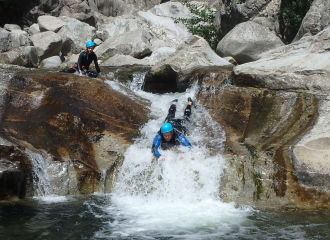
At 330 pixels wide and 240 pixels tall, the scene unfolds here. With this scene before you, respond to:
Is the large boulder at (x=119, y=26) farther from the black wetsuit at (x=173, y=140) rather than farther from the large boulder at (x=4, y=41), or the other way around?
the black wetsuit at (x=173, y=140)

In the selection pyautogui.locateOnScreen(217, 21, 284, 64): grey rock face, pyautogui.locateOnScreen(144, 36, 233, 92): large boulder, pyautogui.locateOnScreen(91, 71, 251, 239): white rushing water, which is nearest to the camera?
pyautogui.locateOnScreen(91, 71, 251, 239): white rushing water

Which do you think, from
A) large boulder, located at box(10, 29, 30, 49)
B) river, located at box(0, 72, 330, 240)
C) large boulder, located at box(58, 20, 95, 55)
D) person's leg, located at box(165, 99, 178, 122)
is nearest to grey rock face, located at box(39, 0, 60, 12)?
large boulder, located at box(58, 20, 95, 55)

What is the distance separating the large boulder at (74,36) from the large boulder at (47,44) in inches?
51.2

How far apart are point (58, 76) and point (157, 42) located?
1200 cm

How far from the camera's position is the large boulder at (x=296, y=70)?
8.38 meters

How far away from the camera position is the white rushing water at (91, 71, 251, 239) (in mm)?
5508

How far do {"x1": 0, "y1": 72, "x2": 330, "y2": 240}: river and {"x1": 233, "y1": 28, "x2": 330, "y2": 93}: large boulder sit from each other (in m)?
1.88

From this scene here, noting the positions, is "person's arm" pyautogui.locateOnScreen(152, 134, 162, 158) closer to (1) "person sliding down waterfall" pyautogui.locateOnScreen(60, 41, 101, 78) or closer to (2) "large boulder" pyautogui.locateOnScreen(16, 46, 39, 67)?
(1) "person sliding down waterfall" pyautogui.locateOnScreen(60, 41, 101, 78)

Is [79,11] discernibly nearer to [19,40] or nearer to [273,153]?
[19,40]

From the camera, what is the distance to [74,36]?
19.9 m

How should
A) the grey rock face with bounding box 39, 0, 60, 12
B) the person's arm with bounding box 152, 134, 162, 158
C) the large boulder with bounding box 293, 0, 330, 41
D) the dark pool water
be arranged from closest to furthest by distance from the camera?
the dark pool water, the person's arm with bounding box 152, 134, 162, 158, the large boulder with bounding box 293, 0, 330, 41, the grey rock face with bounding box 39, 0, 60, 12

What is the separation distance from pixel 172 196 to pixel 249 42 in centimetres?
830

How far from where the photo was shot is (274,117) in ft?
26.7

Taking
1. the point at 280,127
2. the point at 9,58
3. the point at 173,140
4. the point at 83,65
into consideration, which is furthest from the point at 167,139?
the point at 9,58
